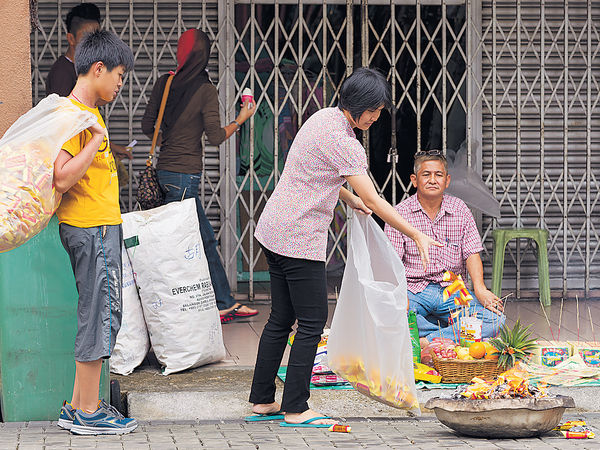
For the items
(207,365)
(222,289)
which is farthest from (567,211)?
(207,365)

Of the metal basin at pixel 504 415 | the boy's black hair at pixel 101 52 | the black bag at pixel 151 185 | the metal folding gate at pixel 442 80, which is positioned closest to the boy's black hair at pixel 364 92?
the boy's black hair at pixel 101 52

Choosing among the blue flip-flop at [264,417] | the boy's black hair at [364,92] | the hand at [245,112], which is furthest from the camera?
the hand at [245,112]

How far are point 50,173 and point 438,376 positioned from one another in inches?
87.9

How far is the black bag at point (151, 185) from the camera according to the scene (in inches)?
247

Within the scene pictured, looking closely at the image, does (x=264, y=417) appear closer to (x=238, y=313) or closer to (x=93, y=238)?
(x=93, y=238)

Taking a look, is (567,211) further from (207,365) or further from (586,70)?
(207,365)

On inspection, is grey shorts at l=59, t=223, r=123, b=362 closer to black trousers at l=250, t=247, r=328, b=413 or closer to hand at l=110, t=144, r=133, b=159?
black trousers at l=250, t=247, r=328, b=413

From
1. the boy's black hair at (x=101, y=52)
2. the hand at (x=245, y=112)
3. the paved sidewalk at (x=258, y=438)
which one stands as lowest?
the paved sidewalk at (x=258, y=438)

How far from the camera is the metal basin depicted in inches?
159

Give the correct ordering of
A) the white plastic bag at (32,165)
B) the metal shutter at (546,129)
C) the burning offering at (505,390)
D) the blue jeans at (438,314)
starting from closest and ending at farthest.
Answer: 1. the white plastic bag at (32,165)
2. the burning offering at (505,390)
3. the blue jeans at (438,314)
4. the metal shutter at (546,129)

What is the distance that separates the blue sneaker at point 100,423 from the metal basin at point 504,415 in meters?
1.40

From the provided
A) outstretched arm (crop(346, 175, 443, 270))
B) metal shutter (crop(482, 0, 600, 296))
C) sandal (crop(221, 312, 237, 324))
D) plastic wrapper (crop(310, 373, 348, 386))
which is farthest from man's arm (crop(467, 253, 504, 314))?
metal shutter (crop(482, 0, 600, 296))

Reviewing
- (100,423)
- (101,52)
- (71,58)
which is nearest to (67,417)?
(100,423)

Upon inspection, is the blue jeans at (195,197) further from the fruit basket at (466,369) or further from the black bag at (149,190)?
the fruit basket at (466,369)
